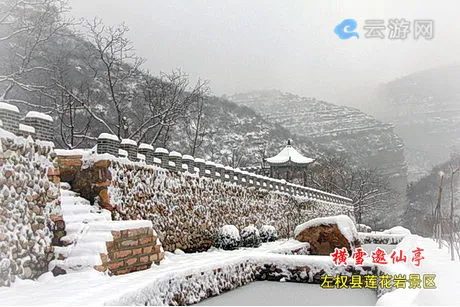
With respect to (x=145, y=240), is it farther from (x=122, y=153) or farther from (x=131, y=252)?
(x=122, y=153)

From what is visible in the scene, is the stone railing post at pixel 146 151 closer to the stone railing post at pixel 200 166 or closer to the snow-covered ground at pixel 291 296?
the stone railing post at pixel 200 166

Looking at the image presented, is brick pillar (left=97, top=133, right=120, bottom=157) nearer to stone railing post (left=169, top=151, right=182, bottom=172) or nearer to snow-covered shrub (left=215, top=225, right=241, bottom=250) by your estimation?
stone railing post (left=169, top=151, right=182, bottom=172)

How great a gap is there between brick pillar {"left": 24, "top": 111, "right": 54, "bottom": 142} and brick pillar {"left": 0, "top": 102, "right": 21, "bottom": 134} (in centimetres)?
38

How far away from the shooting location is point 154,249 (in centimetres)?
593

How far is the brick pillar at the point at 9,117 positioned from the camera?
14.8ft

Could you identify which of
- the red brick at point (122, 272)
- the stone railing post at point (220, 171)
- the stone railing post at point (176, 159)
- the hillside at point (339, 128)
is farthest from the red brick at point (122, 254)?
the hillside at point (339, 128)

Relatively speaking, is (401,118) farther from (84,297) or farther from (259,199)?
(84,297)

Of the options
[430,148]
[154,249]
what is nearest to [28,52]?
[154,249]

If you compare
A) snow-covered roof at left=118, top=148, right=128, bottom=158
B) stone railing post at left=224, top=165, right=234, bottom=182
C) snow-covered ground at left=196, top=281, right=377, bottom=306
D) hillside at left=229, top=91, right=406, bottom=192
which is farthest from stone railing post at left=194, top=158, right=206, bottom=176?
hillside at left=229, top=91, right=406, bottom=192

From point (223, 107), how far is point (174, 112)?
810 inches

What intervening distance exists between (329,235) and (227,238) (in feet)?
7.63

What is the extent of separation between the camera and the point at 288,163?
77.7 feet

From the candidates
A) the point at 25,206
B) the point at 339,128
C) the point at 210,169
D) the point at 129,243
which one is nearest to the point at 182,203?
the point at 210,169

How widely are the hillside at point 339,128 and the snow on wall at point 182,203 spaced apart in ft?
67.1
